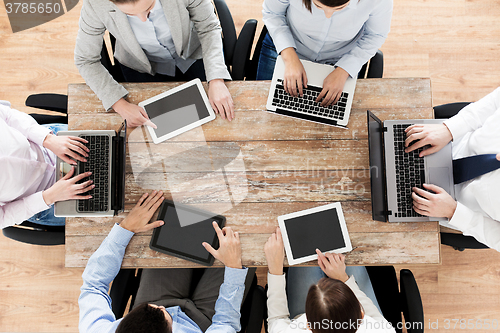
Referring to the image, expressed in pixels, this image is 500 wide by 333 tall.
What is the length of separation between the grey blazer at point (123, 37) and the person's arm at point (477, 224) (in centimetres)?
118

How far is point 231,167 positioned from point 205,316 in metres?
0.77

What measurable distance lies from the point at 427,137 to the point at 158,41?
4.34 feet

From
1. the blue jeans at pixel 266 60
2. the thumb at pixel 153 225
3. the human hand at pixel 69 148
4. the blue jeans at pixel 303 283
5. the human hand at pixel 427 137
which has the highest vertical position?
the blue jeans at pixel 266 60

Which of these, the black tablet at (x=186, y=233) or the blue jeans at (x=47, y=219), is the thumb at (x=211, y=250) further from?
the blue jeans at (x=47, y=219)

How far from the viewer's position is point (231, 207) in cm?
143

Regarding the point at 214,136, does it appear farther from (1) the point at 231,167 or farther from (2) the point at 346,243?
(2) the point at 346,243

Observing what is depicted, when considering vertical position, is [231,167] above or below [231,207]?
above

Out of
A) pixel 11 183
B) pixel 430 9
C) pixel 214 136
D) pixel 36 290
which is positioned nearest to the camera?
pixel 11 183

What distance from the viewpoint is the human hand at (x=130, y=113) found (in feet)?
4.72

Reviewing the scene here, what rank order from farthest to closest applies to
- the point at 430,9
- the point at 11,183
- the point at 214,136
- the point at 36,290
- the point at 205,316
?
the point at 430,9
the point at 36,290
the point at 205,316
the point at 214,136
the point at 11,183

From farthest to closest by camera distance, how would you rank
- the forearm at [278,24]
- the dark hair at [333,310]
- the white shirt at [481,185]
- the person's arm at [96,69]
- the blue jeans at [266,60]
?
the blue jeans at [266,60]
the forearm at [278,24]
the person's arm at [96,69]
the white shirt at [481,185]
the dark hair at [333,310]

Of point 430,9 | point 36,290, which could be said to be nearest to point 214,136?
point 36,290

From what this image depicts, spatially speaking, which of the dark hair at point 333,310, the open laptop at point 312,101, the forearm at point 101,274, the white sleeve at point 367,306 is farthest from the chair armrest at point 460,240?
the forearm at point 101,274

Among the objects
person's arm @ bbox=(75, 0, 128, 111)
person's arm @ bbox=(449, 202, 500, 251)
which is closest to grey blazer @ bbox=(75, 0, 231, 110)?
person's arm @ bbox=(75, 0, 128, 111)
